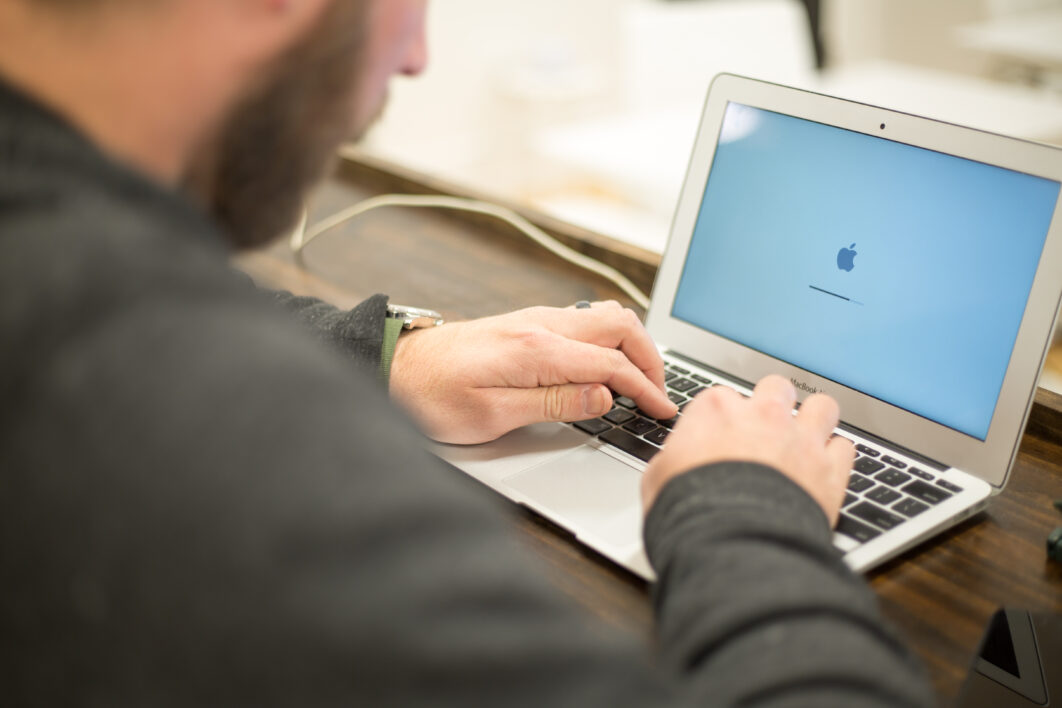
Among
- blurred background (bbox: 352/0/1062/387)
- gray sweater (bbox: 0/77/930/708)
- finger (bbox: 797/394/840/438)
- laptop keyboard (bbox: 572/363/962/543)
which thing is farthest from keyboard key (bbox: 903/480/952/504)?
blurred background (bbox: 352/0/1062/387)

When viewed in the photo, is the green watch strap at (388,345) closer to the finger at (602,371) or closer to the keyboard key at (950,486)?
the finger at (602,371)

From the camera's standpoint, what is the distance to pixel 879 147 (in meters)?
0.84

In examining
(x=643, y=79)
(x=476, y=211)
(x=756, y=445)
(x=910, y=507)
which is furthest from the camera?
(x=643, y=79)

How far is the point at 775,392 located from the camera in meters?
0.69

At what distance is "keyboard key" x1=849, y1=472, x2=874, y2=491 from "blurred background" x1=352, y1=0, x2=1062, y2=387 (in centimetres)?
103

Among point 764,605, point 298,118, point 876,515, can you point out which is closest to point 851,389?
point 876,515

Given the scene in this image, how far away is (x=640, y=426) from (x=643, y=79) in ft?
6.92

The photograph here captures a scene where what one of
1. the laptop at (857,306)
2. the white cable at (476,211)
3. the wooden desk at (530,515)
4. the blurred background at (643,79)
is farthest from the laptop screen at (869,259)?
the blurred background at (643,79)

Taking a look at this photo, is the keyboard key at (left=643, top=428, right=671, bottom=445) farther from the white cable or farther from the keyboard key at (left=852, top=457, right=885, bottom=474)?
the white cable

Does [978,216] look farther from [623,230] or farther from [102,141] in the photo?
[623,230]

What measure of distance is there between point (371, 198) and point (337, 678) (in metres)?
1.18

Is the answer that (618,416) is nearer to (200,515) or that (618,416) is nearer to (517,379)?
(517,379)

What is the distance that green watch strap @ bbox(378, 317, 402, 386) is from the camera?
88cm

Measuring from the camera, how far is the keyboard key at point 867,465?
2.56 feet
